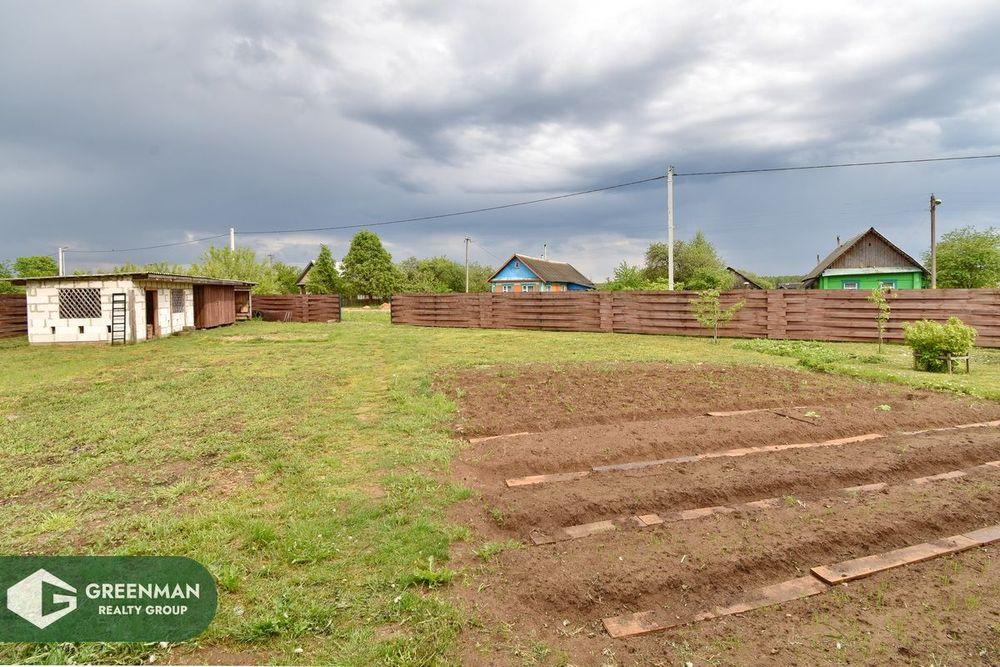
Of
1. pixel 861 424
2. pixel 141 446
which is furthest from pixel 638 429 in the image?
pixel 141 446

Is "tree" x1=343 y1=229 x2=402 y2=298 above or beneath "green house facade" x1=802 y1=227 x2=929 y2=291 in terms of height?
above

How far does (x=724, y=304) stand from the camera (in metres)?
18.1

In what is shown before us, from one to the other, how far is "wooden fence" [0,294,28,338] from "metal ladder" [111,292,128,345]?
514 cm

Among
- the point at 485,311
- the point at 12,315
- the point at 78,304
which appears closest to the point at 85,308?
the point at 78,304

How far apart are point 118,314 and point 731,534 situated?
2174 centimetres

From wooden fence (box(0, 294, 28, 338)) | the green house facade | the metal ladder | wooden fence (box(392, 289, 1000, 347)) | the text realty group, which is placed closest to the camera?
the text realty group

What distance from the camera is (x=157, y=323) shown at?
19.5 metres

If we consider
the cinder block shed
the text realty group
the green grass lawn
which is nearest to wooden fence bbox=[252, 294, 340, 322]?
the cinder block shed

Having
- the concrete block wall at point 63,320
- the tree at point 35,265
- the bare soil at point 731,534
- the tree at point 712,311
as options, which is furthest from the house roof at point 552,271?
the tree at point 35,265

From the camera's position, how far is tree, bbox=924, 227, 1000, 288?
1305 inches

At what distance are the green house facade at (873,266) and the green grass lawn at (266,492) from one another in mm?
28148

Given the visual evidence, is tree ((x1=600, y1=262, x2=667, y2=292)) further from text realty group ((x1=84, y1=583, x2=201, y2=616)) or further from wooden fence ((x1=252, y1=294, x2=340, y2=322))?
text realty group ((x1=84, y1=583, x2=201, y2=616))

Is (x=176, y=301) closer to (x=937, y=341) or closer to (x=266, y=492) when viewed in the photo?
(x=266, y=492)

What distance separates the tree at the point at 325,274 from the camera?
55.9 m
